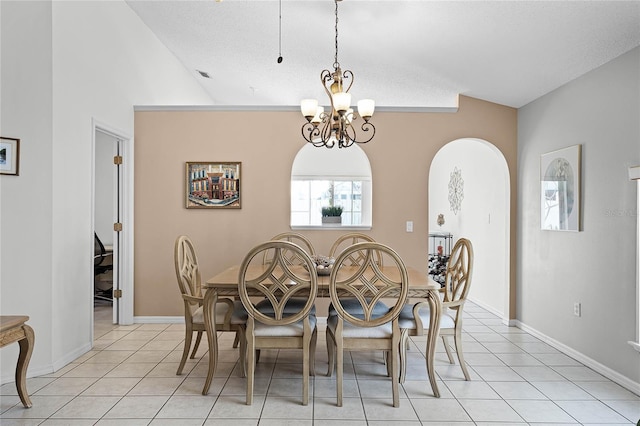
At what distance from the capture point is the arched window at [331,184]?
19.2 ft

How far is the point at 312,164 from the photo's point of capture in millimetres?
5945

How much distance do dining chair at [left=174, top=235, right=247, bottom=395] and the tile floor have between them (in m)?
0.22

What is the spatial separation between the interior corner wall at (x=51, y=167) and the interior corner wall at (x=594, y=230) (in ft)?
13.4

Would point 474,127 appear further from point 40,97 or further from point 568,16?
point 40,97

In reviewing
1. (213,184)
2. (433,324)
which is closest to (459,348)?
(433,324)

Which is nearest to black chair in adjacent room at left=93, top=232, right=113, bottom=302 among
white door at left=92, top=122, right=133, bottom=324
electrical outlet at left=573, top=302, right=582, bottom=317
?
white door at left=92, top=122, right=133, bottom=324

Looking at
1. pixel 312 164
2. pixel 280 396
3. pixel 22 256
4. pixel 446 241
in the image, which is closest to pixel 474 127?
pixel 312 164

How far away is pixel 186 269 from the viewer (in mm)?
3270

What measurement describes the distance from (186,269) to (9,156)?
4.63 feet

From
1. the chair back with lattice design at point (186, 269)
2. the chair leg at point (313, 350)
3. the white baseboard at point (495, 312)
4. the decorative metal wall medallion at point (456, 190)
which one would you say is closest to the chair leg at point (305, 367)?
the chair leg at point (313, 350)

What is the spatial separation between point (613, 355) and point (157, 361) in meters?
3.41

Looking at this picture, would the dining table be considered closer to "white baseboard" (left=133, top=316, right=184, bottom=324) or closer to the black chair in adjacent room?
"white baseboard" (left=133, top=316, right=184, bottom=324)

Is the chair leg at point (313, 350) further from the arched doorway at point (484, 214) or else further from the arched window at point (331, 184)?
the arched window at point (331, 184)

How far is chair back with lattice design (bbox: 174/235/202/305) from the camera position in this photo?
3.11m
